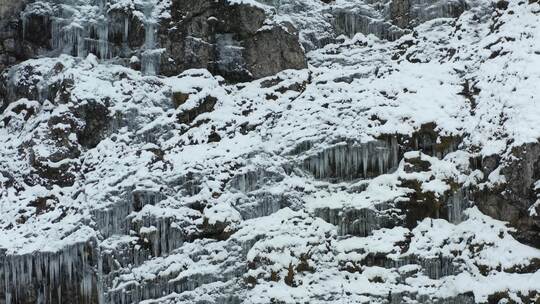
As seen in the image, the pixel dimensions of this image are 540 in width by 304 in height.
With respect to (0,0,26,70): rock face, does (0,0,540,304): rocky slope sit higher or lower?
lower

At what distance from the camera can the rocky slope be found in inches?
503

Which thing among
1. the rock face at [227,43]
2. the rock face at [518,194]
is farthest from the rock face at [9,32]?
the rock face at [518,194]

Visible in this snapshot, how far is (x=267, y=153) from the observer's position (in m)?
14.4

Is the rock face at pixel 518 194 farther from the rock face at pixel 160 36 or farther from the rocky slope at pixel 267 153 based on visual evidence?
A: the rock face at pixel 160 36

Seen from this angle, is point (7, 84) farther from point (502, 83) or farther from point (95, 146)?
point (502, 83)

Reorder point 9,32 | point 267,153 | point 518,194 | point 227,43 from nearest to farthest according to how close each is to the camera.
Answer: point 518,194 < point 267,153 < point 227,43 < point 9,32

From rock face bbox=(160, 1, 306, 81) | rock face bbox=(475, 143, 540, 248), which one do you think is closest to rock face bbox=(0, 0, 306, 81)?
rock face bbox=(160, 1, 306, 81)

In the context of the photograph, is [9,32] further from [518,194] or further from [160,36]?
[518,194]

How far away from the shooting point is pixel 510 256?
12.3 meters

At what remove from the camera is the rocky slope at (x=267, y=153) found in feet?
41.9

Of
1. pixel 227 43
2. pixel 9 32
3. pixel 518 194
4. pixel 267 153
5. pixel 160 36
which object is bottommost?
pixel 518 194

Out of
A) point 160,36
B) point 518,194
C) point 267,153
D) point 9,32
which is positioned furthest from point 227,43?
point 518,194

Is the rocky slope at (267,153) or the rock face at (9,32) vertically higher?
the rock face at (9,32)

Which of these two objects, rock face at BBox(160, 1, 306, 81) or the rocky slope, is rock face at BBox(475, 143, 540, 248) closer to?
the rocky slope
